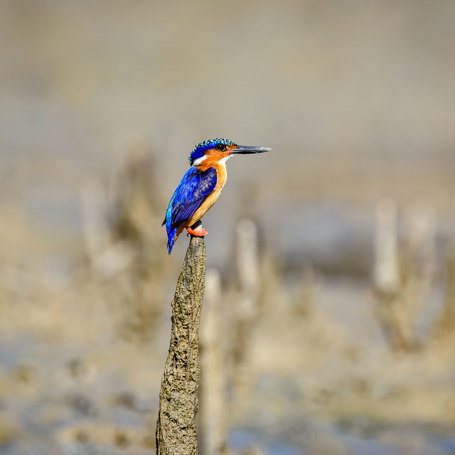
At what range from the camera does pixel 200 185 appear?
671 centimetres

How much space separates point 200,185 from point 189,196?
5.1 inches

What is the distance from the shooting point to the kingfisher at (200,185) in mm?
6699

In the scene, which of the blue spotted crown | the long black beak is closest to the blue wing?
the blue spotted crown

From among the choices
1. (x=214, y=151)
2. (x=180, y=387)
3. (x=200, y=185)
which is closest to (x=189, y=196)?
(x=200, y=185)

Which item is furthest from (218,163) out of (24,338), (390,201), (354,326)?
(390,201)

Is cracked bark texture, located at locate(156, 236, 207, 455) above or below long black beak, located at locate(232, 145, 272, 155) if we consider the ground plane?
below

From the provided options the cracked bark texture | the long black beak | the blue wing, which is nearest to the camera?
the long black beak

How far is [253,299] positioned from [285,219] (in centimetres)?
1688

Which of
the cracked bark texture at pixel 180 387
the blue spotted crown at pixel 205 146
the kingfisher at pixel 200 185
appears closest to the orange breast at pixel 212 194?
the kingfisher at pixel 200 185

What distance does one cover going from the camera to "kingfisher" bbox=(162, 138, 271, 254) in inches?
264

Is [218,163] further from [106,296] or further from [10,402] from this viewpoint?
[106,296]

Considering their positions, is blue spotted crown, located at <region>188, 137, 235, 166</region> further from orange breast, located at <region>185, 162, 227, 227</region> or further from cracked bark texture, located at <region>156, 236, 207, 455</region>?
cracked bark texture, located at <region>156, 236, 207, 455</region>

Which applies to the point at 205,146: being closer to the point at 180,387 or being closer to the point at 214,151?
the point at 214,151

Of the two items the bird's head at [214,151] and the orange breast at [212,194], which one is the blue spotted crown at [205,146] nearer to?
the bird's head at [214,151]
